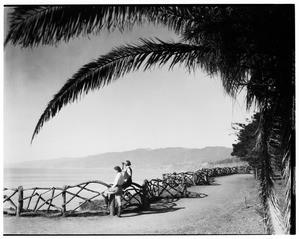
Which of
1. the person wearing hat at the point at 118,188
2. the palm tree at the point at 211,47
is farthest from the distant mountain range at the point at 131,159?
the palm tree at the point at 211,47

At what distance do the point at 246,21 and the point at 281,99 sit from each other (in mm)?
1207

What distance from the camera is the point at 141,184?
328 inches

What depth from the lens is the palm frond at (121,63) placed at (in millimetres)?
4422

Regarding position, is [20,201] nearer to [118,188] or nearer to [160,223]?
[118,188]

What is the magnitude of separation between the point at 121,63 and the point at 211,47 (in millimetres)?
1312

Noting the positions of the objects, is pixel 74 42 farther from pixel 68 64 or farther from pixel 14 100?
pixel 14 100

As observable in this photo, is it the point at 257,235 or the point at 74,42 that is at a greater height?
the point at 74,42

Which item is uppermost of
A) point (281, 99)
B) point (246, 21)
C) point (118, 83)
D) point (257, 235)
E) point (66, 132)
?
point (246, 21)

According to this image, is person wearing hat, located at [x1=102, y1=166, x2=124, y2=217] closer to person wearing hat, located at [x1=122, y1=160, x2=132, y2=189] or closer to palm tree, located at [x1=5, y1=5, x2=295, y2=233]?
person wearing hat, located at [x1=122, y1=160, x2=132, y2=189]

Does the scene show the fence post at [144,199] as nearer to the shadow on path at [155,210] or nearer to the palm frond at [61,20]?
the shadow on path at [155,210]

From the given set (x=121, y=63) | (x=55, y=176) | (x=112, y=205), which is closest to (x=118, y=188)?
(x=112, y=205)

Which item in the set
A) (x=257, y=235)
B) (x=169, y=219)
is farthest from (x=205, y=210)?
(x=257, y=235)

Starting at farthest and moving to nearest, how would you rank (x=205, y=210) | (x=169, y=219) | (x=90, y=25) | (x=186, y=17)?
(x=205, y=210) → (x=169, y=219) → (x=186, y=17) → (x=90, y=25)

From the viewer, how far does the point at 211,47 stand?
14.1 feet
